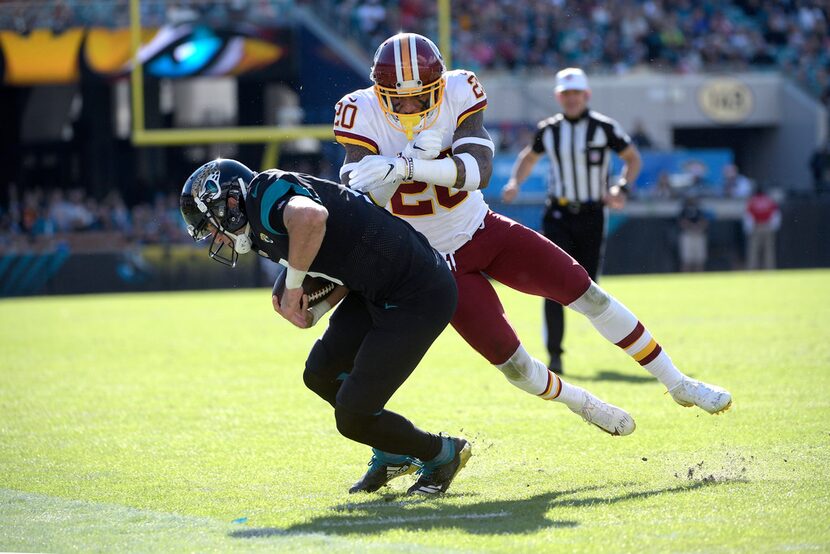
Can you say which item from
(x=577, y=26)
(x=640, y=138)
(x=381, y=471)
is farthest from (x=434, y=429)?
(x=577, y=26)

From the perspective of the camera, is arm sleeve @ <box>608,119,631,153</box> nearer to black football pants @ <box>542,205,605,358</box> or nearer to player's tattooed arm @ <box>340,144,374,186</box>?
black football pants @ <box>542,205,605,358</box>

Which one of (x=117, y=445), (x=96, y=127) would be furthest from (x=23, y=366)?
(x=96, y=127)

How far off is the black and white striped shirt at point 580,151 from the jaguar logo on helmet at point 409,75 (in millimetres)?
3024

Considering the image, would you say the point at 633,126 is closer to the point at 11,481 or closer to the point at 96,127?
the point at 96,127

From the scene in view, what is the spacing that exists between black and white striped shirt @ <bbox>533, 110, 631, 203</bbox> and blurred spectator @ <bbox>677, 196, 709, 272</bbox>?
1055 cm

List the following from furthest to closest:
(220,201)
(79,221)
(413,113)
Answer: (79,221)
(413,113)
(220,201)

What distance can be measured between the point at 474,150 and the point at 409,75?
1.33 ft

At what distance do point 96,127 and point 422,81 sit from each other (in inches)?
736

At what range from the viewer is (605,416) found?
4738 mm

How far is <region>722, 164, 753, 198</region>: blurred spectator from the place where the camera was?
1945 centimetres

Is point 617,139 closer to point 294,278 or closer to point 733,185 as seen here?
point 294,278

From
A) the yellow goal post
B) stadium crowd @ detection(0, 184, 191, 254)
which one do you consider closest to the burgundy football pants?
the yellow goal post

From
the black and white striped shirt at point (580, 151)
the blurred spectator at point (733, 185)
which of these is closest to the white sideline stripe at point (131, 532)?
the black and white striped shirt at point (580, 151)

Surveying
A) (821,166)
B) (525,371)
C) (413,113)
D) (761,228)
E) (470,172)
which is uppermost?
(413,113)
